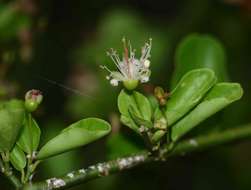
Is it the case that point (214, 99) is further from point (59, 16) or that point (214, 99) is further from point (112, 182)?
point (59, 16)

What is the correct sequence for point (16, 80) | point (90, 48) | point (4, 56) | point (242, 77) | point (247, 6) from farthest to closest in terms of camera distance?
point (90, 48) → point (242, 77) → point (247, 6) → point (16, 80) → point (4, 56)

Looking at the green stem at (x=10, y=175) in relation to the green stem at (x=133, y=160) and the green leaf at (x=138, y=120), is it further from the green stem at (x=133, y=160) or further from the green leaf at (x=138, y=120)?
the green leaf at (x=138, y=120)

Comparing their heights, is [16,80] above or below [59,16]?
below

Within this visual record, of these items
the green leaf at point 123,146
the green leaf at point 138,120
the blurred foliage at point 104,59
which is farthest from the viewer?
the blurred foliage at point 104,59

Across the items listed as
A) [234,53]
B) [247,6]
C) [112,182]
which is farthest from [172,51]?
[112,182]

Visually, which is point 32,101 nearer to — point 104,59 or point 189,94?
point 189,94

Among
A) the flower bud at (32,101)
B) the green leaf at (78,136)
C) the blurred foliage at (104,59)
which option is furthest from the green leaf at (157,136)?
the blurred foliage at (104,59)

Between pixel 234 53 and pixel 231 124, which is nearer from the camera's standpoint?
pixel 231 124
